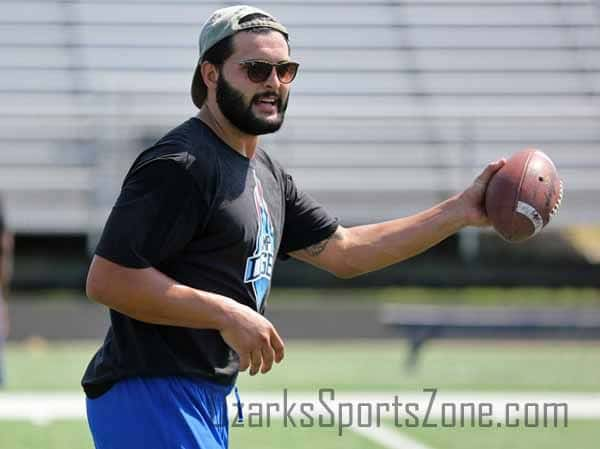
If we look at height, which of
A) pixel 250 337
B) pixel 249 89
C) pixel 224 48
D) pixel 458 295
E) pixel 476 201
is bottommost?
pixel 458 295

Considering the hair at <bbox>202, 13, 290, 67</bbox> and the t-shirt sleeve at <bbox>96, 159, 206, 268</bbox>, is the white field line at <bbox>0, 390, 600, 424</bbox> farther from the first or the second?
the t-shirt sleeve at <bbox>96, 159, 206, 268</bbox>

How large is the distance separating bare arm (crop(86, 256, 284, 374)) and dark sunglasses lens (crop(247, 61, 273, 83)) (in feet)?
2.25

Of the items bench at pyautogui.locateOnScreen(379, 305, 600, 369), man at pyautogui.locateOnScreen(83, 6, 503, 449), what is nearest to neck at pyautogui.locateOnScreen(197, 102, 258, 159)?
man at pyautogui.locateOnScreen(83, 6, 503, 449)

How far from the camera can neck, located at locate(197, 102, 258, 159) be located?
12.2 ft

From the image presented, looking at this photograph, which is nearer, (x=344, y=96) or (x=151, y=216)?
(x=151, y=216)

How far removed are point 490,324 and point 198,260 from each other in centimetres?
825

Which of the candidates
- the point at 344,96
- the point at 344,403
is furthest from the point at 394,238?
the point at 344,96

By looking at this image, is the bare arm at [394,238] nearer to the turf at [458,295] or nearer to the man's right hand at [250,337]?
the man's right hand at [250,337]

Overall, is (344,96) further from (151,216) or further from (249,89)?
(151,216)

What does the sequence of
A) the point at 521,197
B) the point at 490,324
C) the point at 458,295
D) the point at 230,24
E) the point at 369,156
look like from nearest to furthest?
the point at 230,24 → the point at 521,197 → the point at 490,324 → the point at 458,295 → the point at 369,156

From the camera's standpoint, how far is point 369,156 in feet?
53.7

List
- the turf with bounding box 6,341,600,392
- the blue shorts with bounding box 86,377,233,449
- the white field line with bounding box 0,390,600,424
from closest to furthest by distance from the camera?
the blue shorts with bounding box 86,377,233,449 < the white field line with bounding box 0,390,600,424 < the turf with bounding box 6,341,600,392

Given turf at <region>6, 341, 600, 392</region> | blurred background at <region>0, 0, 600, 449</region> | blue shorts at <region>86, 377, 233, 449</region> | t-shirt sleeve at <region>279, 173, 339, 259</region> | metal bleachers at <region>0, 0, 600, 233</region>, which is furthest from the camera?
metal bleachers at <region>0, 0, 600, 233</region>

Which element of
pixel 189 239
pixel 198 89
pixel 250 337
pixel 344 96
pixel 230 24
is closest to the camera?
pixel 250 337
